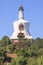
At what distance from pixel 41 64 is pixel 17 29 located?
108 ft

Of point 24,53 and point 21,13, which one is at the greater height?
point 21,13

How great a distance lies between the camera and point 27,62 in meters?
34.2

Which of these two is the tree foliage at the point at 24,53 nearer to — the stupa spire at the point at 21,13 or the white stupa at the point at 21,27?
the white stupa at the point at 21,27

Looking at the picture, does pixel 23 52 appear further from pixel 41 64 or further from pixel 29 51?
pixel 41 64

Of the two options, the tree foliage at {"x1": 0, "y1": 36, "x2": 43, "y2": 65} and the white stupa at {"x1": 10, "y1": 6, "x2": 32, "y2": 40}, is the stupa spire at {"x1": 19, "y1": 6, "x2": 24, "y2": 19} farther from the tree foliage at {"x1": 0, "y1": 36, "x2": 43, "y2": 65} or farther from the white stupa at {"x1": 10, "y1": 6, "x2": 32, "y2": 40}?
the tree foliage at {"x1": 0, "y1": 36, "x2": 43, "y2": 65}

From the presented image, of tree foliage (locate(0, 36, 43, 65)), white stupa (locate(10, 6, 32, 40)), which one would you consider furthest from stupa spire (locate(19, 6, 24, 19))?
tree foliage (locate(0, 36, 43, 65))

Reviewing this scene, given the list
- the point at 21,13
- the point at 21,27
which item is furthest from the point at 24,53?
the point at 21,13

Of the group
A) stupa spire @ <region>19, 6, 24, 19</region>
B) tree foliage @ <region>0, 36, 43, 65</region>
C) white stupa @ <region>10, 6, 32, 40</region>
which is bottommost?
tree foliage @ <region>0, 36, 43, 65</region>

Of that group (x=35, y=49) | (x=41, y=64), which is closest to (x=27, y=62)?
(x=41, y=64)

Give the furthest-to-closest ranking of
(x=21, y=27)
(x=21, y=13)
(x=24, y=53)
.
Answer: (x=21, y=13) < (x=21, y=27) < (x=24, y=53)

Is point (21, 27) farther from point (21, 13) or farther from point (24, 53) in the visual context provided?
point (24, 53)

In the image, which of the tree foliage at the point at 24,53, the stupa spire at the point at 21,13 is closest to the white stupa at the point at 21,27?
the stupa spire at the point at 21,13

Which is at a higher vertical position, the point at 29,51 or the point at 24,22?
the point at 24,22

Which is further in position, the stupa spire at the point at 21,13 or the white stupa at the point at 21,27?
the stupa spire at the point at 21,13
